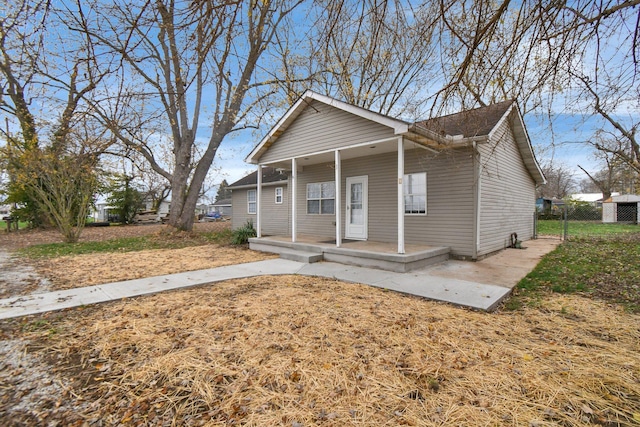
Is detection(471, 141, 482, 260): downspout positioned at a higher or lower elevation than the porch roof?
lower

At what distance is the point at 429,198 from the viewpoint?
8.24 metres

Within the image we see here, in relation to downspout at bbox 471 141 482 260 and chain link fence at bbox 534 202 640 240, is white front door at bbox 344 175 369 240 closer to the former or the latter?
downspout at bbox 471 141 482 260

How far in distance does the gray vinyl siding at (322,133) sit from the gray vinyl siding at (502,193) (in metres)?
2.84

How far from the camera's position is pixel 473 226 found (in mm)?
7418

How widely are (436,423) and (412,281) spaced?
12.6 ft

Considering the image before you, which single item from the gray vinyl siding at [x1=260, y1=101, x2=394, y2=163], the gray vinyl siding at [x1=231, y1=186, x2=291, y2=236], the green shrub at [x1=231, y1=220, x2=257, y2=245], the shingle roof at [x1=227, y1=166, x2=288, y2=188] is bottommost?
the green shrub at [x1=231, y1=220, x2=257, y2=245]

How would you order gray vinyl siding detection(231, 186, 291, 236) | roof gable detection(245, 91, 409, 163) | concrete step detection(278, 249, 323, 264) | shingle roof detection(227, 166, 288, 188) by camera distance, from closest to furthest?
roof gable detection(245, 91, 409, 163), concrete step detection(278, 249, 323, 264), gray vinyl siding detection(231, 186, 291, 236), shingle roof detection(227, 166, 288, 188)

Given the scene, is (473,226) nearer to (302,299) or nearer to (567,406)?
(302,299)

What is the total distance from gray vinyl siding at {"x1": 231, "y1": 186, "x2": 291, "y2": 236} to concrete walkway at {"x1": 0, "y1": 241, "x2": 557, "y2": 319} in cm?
555

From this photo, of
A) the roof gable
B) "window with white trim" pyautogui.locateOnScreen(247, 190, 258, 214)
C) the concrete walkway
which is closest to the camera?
the concrete walkway

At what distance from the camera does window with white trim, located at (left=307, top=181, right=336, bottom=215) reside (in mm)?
10414

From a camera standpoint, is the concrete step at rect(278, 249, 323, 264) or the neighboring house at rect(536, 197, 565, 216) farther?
the neighboring house at rect(536, 197, 565, 216)

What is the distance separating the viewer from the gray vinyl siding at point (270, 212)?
13422 mm

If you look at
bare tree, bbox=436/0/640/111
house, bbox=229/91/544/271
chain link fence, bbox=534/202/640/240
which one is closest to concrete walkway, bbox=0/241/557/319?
house, bbox=229/91/544/271
